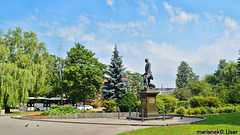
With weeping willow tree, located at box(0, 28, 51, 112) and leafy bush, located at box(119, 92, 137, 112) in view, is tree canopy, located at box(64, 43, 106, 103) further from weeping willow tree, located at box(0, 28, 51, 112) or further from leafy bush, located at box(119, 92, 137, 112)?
leafy bush, located at box(119, 92, 137, 112)

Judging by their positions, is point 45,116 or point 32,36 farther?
point 32,36

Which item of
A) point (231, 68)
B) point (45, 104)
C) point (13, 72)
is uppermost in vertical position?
point (231, 68)

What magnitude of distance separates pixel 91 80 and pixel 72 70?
376 cm

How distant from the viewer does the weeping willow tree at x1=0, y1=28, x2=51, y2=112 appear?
89.6 feet

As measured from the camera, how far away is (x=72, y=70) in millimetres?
34281

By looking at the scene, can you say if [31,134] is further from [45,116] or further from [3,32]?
[3,32]

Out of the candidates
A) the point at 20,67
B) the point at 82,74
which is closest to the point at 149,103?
the point at 82,74

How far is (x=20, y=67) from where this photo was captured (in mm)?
33188

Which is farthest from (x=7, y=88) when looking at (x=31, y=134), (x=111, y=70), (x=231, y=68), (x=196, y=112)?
(x=231, y=68)

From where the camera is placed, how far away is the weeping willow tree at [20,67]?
27312 mm

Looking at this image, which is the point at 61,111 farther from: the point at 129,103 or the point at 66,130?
the point at 66,130

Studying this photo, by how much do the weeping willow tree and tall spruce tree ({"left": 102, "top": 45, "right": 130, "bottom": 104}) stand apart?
1077cm

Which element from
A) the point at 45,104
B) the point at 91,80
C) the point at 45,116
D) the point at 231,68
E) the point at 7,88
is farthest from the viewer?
the point at 231,68

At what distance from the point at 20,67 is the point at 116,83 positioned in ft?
50.7
